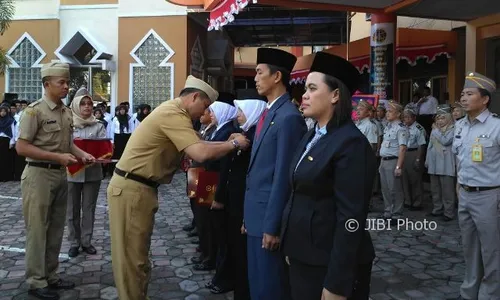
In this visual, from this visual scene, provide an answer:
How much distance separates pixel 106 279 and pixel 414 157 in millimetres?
5766

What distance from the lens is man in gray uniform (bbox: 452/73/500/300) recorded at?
155 inches

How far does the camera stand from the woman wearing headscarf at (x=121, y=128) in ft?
39.4

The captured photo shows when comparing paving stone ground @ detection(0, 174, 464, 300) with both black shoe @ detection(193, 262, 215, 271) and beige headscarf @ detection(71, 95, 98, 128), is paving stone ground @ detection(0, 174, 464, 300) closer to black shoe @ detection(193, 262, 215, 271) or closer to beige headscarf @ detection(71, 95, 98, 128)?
black shoe @ detection(193, 262, 215, 271)

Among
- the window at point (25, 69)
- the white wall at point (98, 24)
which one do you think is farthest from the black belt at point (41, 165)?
the window at point (25, 69)

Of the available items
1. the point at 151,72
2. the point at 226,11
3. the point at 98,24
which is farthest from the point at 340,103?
the point at 98,24

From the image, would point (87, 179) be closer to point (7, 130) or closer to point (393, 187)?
point (393, 187)

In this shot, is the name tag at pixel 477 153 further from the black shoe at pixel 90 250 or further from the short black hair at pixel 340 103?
the black shoe at pixel 90 250

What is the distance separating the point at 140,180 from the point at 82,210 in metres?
2.38

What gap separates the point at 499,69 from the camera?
10.3 m

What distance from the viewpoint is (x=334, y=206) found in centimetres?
238

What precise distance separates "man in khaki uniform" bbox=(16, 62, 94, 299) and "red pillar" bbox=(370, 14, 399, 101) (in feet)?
23.2

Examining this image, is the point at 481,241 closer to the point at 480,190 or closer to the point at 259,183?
the point at 480,190

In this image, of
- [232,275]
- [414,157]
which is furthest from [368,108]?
[232,275]

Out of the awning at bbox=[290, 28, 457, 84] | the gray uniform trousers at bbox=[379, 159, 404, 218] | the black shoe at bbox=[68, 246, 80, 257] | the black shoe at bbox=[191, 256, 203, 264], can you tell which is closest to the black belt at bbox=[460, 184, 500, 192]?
the black shoe at bbox=[191, 256, 203, 264]
